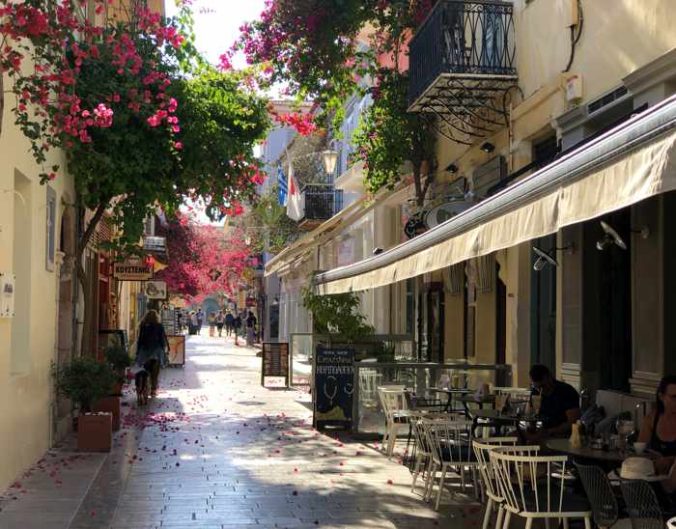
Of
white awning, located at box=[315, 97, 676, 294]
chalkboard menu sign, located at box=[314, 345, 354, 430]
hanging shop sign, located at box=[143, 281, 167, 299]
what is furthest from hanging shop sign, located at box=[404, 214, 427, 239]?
hanging shop sign, located at box=[143, 281, 167, 299]

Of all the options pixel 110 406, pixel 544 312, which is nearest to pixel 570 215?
pixel 544 312

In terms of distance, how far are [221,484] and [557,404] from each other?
11.5 ft

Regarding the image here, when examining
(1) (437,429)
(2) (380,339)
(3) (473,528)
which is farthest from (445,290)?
(3) (473,528)

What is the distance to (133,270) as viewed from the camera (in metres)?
19.3

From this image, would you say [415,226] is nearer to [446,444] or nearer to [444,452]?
[446,444]

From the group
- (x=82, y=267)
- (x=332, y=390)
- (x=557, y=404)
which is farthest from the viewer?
(x=82, y=267)

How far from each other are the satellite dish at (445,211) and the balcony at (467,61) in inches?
46.9

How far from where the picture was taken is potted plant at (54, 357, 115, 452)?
11.2 metres

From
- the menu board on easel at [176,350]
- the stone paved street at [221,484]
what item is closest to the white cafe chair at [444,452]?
the stone paved street at [221,484]

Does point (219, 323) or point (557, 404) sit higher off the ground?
point (219, 323)

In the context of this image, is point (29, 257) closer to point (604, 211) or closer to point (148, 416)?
point (148, 416)

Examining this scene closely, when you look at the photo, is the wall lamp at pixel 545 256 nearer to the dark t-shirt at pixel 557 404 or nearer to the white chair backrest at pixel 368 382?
the dark t-shirt at pixel 557 404

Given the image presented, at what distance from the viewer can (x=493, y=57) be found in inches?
509

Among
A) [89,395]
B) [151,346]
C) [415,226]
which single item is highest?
[415,226]
